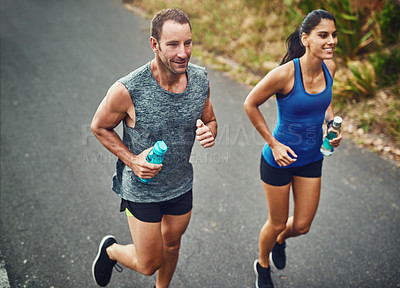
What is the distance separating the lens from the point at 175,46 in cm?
228

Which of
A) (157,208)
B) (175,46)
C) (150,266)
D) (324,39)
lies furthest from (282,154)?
(150,266)

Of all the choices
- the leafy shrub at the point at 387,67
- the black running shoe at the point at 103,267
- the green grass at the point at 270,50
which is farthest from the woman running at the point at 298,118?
the leafy shrub at the point at 387,67

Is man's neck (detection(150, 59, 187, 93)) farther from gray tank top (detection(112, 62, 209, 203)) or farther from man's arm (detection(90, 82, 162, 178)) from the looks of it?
man's arm (detection(90, 82, 162, 178))

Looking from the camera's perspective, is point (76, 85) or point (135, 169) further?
point (76, 85)

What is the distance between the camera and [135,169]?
7.91ft

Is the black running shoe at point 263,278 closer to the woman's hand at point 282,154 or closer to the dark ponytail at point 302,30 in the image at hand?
the woman's hand at point 282,154

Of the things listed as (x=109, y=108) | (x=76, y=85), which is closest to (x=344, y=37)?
(x=76, y=85)

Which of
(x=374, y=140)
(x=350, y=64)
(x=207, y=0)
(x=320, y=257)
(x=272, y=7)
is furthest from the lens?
(x=207, y=0)

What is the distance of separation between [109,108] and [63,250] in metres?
2.01

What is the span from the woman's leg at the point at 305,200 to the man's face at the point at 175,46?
1.41 meters

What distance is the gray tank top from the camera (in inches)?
93.5

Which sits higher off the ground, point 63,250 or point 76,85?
point 76,85

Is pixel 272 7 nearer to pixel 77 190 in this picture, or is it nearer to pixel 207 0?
pixel 207 0

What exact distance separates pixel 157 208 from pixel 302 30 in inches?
67.0
